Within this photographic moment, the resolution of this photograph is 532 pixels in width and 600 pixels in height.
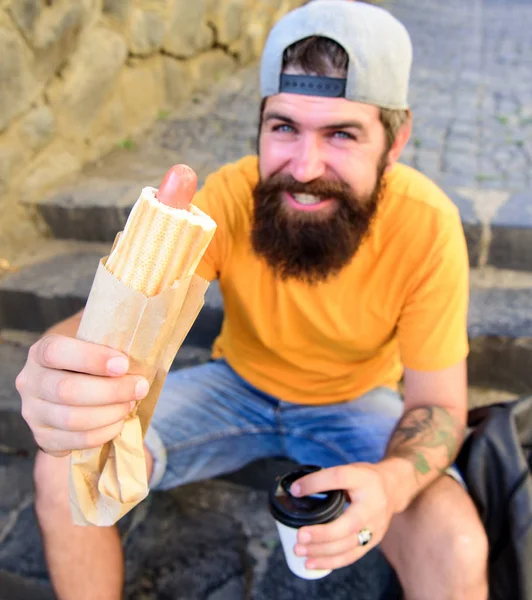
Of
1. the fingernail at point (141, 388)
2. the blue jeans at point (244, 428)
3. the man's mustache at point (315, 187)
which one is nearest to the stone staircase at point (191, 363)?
the blue jeans at point (244, 428)

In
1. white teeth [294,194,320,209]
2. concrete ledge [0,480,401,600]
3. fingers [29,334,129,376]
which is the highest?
white teeth [294,194,320,209]

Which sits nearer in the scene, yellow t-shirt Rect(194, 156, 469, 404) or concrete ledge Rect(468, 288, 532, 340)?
yellow t-shirt Rect(194, 156, 469, 404)

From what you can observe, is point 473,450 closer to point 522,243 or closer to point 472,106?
point 522,243

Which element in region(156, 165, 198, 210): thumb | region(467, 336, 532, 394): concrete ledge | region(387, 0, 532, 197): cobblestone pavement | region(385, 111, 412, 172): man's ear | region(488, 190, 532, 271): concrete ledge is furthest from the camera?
region(387, 0, 532, 197): cobblestone pavement

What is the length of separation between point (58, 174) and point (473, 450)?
2746mm

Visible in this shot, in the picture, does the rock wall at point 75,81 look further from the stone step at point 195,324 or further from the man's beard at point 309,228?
the man's beard at point 309,228

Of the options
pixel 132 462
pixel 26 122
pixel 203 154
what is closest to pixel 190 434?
pixel 132 462

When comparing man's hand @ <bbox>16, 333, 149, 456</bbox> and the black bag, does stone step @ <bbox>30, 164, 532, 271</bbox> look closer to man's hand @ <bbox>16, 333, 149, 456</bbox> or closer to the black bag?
the black bag

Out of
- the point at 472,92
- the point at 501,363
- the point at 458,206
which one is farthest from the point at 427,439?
the point at 472,92

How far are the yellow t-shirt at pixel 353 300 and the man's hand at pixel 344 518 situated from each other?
47 cm

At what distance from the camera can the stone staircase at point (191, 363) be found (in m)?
1.91

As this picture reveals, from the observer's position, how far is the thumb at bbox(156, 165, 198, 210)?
83cm

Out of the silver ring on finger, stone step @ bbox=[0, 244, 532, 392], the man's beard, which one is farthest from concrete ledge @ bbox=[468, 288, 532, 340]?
the silver ring on finger

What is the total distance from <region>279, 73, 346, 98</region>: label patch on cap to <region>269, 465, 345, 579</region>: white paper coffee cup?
42.8 inches
